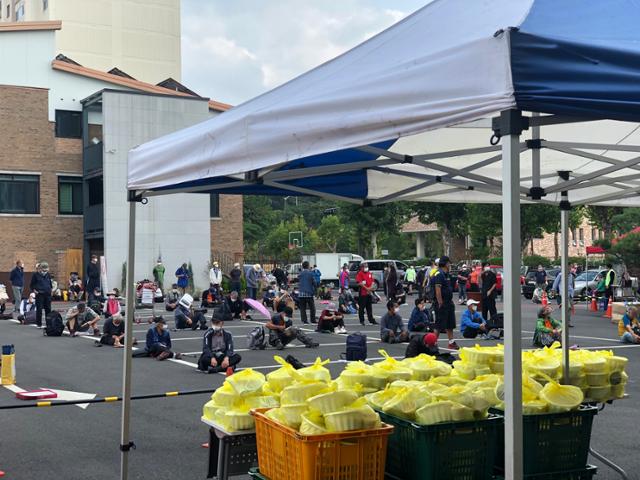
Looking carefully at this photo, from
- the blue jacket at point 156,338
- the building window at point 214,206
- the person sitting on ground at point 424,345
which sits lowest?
the blue jacket at point 156,338

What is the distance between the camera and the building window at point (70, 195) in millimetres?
A: 41750

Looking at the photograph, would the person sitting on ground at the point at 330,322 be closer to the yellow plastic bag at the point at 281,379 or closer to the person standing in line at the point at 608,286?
the person standing in line at the point at 608,286

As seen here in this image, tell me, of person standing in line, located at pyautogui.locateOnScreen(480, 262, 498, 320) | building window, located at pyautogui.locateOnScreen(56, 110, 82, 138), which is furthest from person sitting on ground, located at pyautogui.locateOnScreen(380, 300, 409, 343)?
building window, located at pyautogui.locateOnScreen(56, 110, 82, 138)

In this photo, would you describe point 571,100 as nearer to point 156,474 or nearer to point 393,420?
point 393,420

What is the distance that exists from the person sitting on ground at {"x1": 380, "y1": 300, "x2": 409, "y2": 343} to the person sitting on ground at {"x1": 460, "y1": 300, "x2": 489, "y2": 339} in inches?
75.9

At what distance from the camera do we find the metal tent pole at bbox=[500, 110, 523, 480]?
3.43 metres

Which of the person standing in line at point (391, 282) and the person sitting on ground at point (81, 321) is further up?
the person standing in line at point (391, 282)

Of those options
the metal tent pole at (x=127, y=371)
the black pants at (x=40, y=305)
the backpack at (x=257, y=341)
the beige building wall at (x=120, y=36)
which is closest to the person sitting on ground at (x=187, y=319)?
the black pants at (x=40, y=305)

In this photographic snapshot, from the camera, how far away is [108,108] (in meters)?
39.1

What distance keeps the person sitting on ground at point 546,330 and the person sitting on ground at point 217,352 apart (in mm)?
6828

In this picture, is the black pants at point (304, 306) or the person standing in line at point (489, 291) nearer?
the person standing in line at point (489, 291)

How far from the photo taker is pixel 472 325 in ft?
66.6

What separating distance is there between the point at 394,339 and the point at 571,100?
51.7 ft

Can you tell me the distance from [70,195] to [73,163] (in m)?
1.63
